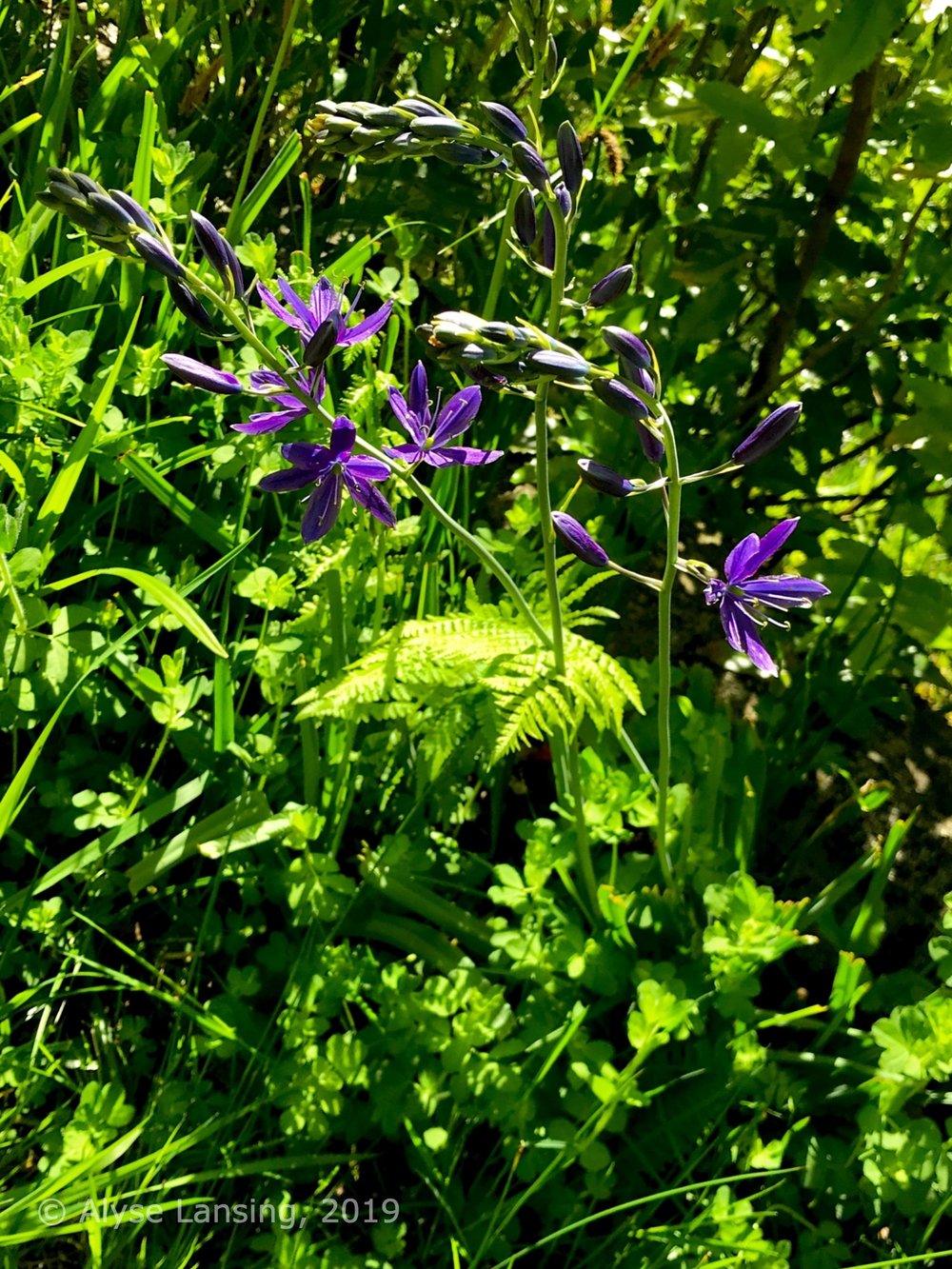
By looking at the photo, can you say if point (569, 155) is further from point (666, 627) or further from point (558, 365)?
point (666, 627)

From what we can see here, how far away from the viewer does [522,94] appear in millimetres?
2338

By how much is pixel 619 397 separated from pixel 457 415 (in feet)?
1.07

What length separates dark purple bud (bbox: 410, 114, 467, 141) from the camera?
982mm

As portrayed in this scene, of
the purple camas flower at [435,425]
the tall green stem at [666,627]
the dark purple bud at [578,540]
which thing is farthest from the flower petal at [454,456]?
the tall green stem at [666,627]

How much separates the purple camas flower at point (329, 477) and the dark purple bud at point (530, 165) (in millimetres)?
312

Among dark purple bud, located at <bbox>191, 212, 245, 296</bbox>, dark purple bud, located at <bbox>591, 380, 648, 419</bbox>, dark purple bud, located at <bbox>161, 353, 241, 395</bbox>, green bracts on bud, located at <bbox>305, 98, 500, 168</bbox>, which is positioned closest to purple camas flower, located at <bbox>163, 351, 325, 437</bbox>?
dark purple bud, located at <bbox>161, 353, 241, 395</bbox>

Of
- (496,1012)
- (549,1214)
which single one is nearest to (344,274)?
(496,1012)

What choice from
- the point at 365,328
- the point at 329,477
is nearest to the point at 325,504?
the point at 329,477

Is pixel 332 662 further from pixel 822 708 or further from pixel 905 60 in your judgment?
pixel 905 60

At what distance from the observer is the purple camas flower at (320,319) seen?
1.09 meters

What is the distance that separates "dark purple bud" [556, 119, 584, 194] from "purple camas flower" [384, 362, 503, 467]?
0.88 ft

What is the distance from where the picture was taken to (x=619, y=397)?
996 mm

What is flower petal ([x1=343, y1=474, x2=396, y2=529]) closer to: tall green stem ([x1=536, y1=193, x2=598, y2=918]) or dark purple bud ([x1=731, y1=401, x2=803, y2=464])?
tall green stem ([x1=536, y1=193, x2=598, y2=918])

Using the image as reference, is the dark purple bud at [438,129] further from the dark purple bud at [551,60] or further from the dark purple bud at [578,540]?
the dark purple bud at [578,540]
